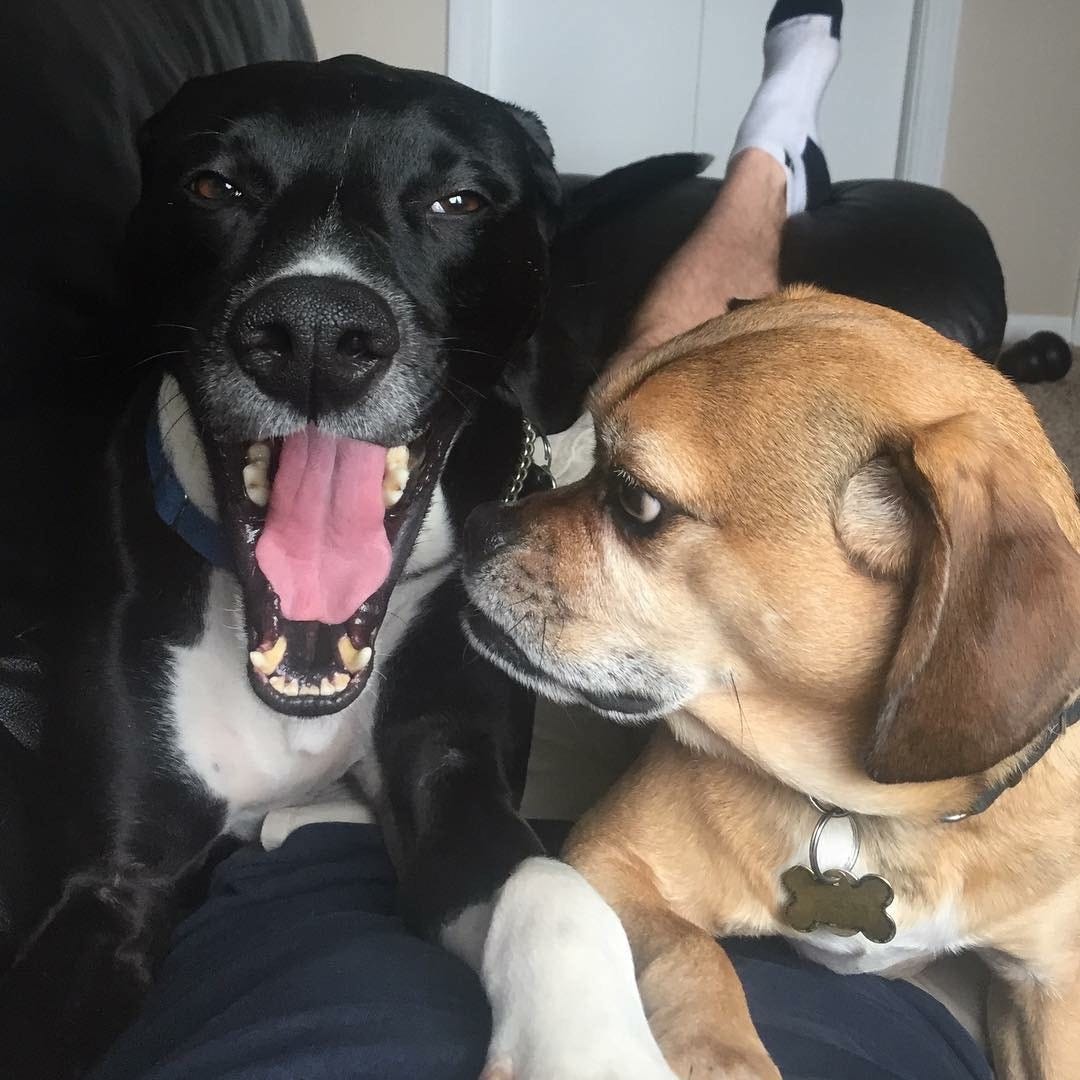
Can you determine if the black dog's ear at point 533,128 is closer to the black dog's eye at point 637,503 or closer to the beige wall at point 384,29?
the black dog's eye at point 637,503

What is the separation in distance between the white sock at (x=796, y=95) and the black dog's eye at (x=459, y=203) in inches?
43.8

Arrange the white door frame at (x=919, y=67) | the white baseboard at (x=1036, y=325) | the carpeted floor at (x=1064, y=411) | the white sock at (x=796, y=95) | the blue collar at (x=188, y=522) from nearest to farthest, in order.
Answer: the blue collar at (x=188, y=522) < the white sock at (x=796, y=95) < the carpeted floor at (x=1064, y=411) < the white door frame at (x=919, y=67) < the white baseboard at (x=1036, y=325)

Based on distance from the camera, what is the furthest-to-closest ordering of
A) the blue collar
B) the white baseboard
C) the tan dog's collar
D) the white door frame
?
the white baseboard
the white door frame
the blue collar
the tan dog's collar

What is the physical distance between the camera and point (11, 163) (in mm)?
1025

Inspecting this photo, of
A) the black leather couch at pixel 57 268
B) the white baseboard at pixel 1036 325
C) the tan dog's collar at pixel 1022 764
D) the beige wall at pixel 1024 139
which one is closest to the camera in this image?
the tan dog's collar at pixel 1022 764

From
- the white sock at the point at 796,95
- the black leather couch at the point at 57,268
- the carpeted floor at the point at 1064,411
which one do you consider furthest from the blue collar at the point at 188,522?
the carpeted floor at the point at 1064,411

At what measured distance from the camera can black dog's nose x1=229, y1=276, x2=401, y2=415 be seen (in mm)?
1006

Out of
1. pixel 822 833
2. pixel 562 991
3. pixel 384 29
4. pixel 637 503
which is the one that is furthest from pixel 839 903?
pixel 384 29

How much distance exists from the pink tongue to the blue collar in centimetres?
7

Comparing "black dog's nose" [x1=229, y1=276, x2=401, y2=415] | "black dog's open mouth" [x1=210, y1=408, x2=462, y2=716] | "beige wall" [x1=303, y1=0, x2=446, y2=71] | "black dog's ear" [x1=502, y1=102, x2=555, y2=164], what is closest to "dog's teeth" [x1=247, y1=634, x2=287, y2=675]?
"black dog's open mouth" [x1=210, y1=408, x2=462, y2=716]

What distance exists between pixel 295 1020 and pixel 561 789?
715 millimetres

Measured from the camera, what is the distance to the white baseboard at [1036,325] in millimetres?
4301

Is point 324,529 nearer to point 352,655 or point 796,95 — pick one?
point 352,655

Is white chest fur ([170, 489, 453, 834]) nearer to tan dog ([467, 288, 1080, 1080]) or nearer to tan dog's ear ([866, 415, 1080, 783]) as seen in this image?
tan dog ([467, 288, 1080, 1080])
